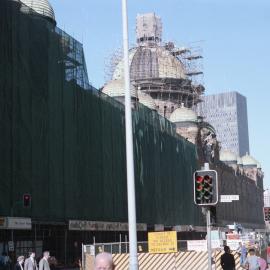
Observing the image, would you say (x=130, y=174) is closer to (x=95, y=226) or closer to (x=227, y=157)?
(x=95, y=226)

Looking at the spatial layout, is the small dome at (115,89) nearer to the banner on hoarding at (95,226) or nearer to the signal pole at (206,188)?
the banner on hoarding at (95,226)

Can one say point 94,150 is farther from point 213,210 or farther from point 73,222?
point 213,210

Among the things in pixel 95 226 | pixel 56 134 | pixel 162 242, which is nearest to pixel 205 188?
pixel 162 242

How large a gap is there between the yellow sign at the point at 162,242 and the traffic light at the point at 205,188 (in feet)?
26.3

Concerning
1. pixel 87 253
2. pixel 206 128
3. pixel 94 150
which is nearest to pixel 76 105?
pixel 94 150

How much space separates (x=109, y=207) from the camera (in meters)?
51.8

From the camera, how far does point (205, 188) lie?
51.9 feet

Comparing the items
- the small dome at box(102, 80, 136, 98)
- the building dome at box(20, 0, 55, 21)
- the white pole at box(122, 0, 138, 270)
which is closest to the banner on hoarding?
the building dome at box(20, 0, 55, 21)

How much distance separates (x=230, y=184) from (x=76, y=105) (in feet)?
249

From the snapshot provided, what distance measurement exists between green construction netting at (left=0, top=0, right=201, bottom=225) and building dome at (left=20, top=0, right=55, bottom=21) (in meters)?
5.20

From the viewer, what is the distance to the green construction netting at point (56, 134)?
123 feet

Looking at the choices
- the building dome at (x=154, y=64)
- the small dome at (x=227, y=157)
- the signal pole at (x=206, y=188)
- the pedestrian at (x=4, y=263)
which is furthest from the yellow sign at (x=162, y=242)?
the small dome at (x=227, y=157)

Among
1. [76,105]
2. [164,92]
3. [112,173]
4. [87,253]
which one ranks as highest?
[164,92]

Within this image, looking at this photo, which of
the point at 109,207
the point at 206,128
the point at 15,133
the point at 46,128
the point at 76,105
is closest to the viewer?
the point at 15,133
